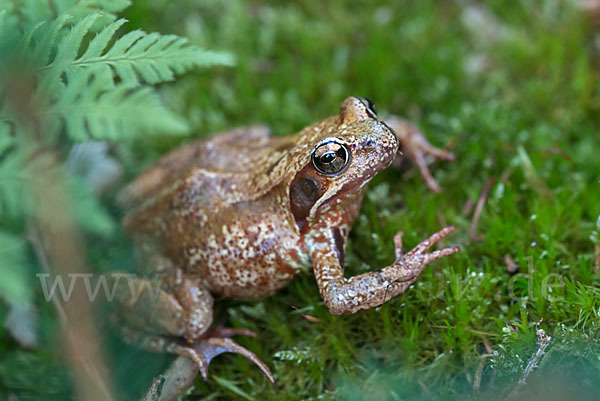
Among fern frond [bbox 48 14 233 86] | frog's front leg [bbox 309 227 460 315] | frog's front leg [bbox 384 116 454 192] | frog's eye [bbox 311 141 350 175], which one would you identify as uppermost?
fern frond [bbox 48 14 233 86]

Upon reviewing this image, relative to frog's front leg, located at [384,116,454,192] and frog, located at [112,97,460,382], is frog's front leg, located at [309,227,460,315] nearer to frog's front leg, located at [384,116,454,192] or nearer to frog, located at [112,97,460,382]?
frog, located at [112,97,460,382]

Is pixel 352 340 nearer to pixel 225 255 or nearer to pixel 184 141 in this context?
pixel 225 255

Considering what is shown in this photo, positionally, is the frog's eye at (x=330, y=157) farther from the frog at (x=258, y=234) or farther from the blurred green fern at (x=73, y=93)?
the blurred green fern at (x=73, y=93)

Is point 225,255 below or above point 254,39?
below

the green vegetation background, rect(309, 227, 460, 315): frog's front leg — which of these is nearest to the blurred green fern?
the green vegetation background

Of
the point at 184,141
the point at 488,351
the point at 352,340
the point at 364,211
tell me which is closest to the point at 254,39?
the point at 184,141

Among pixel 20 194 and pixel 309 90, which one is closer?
pixel 20 194

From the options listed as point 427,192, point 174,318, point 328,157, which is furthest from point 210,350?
point 427,192

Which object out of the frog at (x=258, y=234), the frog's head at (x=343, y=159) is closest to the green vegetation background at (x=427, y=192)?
the frog at (x=258, y=234)
